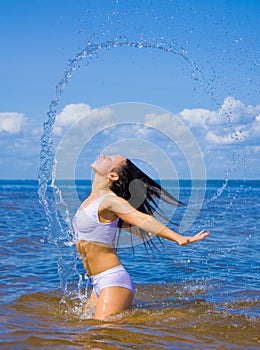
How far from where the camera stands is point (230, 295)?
8.61 m

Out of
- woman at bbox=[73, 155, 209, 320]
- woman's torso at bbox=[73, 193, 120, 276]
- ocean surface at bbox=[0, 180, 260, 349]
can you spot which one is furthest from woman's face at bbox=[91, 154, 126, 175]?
ocean surface at bbox=[0, 180, 260, 349]

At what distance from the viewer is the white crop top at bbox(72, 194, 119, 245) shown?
6164 millimetres

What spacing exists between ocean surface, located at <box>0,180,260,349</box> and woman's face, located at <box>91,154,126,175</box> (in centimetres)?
135

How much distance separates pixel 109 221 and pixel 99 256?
0.47 metres

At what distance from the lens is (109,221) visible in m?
6.23

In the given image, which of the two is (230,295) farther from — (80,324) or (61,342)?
(61,342)

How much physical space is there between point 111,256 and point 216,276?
4390mm

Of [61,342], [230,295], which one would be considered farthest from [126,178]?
[230,295]

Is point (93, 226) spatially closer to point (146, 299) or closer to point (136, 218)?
point (136, 218)

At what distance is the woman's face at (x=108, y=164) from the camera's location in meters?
6.31

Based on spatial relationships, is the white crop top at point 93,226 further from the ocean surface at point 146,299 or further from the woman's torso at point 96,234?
the ocean surface at point 146,299

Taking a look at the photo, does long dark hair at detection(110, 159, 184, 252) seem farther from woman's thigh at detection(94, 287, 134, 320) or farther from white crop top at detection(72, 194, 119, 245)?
woman's thigh at detection(94, 287, 134, 320)

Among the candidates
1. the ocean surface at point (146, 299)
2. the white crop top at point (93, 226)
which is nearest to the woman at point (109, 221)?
the white crop top at point (93, 226)

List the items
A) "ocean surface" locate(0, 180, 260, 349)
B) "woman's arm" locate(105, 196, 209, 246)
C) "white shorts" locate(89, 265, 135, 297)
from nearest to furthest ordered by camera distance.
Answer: "woman's arm" locate(105, 196, 209, 246)
"ocean surface" locate(0, 180, 260, 349)
"white shorts" locate(89, 265, 135, 297)
